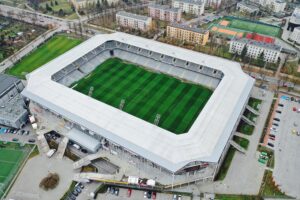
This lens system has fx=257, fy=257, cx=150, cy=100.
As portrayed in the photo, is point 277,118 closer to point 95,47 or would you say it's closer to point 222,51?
point 222,51

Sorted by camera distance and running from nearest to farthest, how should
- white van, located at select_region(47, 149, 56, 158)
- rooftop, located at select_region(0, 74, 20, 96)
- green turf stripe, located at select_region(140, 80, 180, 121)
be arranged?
white van, located at select_region(47, 149, 56, 158)
green turf stripe, located at select_region(140, 80, 180, 121)
rooftop, located at select_region(0, 74, 20, 96)

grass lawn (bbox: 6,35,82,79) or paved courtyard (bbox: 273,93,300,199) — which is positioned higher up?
grass lawn (bbox: 6,35,82,79)

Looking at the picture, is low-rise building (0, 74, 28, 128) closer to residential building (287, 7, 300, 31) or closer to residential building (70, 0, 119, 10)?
residential building (70, 0, 119, 10)

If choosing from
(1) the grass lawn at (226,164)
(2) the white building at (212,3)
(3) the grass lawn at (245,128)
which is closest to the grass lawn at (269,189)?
(1) the grass lawn at (226,164)

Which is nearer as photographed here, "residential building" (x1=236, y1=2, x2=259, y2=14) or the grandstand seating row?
the grandstand seating row

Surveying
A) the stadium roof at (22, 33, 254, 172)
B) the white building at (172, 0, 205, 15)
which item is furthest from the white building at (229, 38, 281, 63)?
the white building at (172, 0, 205, 15)

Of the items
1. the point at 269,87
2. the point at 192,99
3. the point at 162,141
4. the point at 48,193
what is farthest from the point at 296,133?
the point at 48,193
